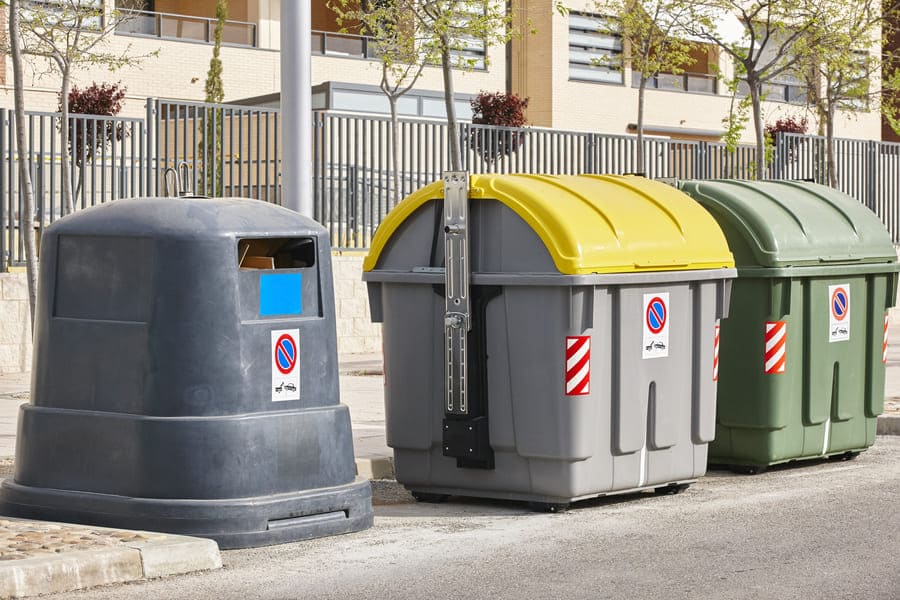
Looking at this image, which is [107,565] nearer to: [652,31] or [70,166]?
[70,166]

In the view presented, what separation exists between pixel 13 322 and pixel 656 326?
28.0 feet

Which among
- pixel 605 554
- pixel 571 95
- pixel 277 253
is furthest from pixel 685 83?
pixel 605 554

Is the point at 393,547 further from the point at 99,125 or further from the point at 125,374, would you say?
the point at 99,125

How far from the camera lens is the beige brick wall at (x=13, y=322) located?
14.9m

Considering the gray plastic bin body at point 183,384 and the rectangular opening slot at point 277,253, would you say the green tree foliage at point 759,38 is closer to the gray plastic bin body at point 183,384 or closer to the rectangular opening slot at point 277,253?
the rectangular opening slot at point 277,253

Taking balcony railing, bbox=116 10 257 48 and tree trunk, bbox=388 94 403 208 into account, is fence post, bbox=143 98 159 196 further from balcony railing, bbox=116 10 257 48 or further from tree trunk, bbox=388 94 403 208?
balcony railing, bbox=116 10 257 48

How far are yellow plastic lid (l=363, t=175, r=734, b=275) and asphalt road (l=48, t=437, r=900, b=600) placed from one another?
133 cm

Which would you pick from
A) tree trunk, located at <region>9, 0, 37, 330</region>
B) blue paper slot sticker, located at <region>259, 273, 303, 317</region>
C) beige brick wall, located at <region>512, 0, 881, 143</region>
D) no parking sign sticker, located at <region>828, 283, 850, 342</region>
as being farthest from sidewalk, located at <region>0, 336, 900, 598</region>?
beige brick wall, located at <region>512, 0, 881, 143</region>

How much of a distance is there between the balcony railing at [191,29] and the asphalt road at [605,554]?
93.4ft

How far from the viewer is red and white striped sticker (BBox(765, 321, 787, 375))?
368 inches

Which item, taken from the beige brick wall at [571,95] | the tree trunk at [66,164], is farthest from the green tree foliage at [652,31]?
the beige brick wall at [571,95]

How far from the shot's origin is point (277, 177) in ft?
53.7

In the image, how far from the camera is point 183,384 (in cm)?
690

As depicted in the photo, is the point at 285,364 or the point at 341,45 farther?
the point at 341,45
